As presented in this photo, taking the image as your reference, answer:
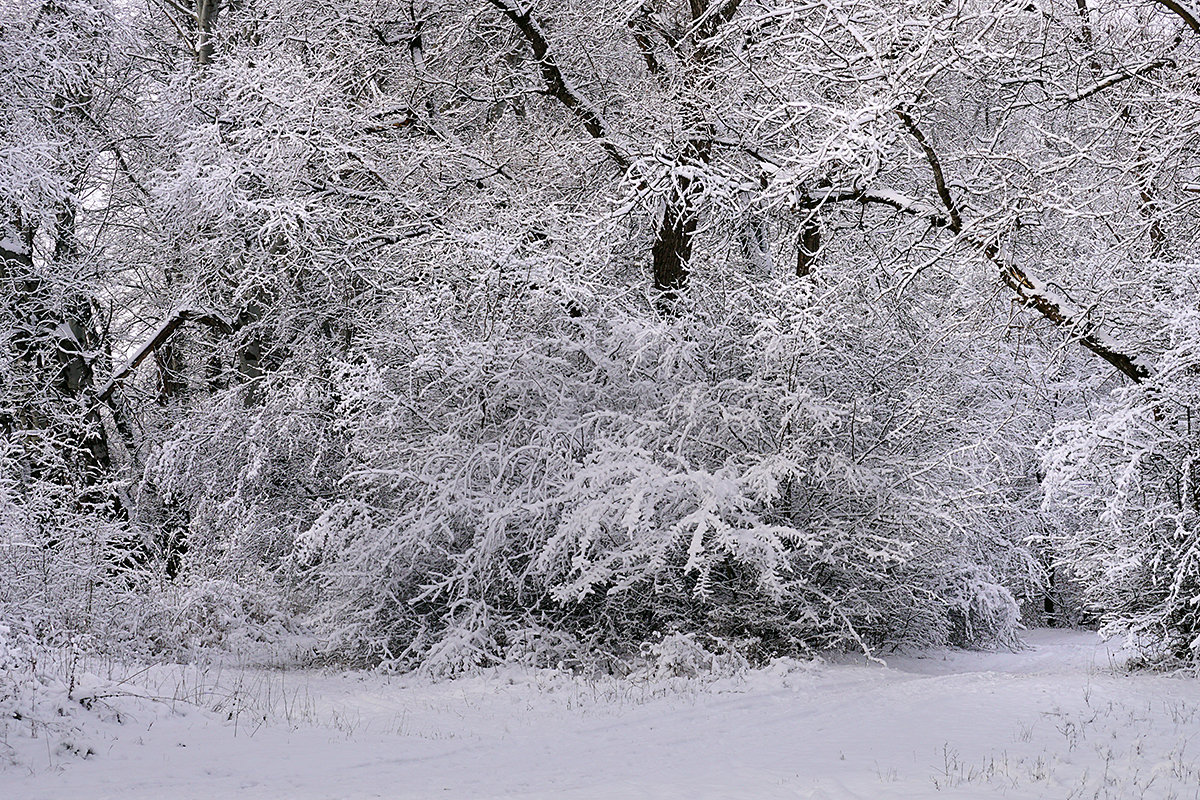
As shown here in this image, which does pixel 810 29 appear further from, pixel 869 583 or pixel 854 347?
pixel 869 583

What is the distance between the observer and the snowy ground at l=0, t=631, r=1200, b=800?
5828mm

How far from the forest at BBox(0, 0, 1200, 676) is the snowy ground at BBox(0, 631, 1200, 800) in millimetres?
1135

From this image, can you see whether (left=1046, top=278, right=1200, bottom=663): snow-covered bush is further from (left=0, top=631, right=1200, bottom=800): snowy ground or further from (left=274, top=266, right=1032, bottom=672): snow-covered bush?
(left=274, top=266, right=1032, bottom=672): snow-covered bush

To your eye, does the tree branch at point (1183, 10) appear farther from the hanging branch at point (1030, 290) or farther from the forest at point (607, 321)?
the hanging branch at point (1030, 290)

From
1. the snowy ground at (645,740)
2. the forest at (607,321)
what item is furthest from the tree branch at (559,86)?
the snowy ground at (645,740)

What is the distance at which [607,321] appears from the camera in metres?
11.5

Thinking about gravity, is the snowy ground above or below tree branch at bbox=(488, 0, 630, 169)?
below

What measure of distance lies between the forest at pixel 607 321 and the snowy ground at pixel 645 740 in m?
1.13

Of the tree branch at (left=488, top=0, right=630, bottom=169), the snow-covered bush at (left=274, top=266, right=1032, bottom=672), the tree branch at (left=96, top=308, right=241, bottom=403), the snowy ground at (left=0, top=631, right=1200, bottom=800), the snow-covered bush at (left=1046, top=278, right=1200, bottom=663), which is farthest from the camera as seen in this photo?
the tree branch at (left=96, top=308, right=241, bottom=403)

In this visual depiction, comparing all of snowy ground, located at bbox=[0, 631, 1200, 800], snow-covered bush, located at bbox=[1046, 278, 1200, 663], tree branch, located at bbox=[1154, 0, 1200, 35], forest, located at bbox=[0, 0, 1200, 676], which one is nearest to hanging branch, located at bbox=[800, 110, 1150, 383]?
forest, located at bbox=[0, 0, 1200, 676]

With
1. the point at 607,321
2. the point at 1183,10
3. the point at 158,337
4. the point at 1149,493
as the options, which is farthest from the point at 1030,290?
the point at 158,337

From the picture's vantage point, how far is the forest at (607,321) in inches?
376

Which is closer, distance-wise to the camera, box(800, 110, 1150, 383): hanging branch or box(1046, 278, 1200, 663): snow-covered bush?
box(1046, 278, 1200, 663): snow-covered bush

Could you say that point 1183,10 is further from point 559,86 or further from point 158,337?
point 158,337
